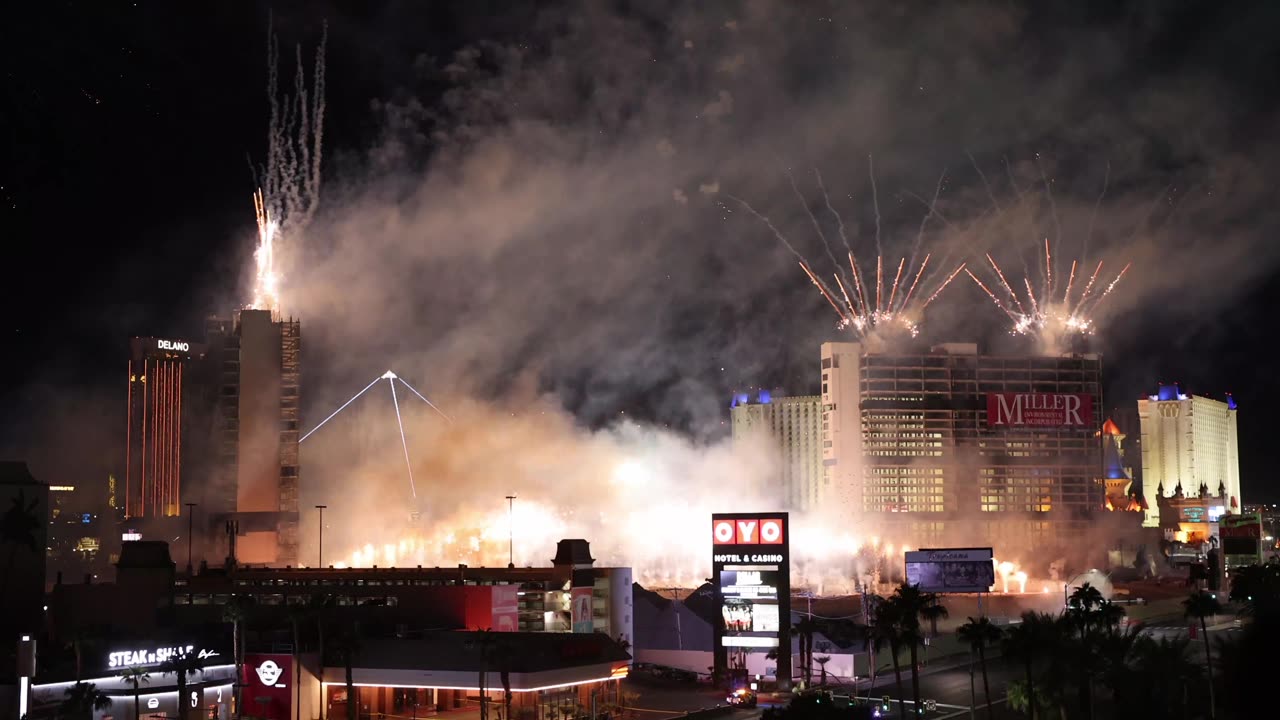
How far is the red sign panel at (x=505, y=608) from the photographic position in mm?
87125

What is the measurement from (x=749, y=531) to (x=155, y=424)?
407 ft

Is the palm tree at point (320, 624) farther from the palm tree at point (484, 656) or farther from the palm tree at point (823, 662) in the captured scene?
the palm tree at point (823, 662)

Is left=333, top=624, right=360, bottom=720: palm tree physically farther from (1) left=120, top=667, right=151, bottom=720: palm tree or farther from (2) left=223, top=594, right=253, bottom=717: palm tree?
(1) left=120, top=667, right=151, bottom=720: palm tree

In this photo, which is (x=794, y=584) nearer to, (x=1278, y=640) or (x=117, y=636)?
(x=117, y=636)

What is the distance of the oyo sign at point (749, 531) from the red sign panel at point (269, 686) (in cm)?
2859

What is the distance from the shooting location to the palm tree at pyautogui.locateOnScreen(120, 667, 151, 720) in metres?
63.2

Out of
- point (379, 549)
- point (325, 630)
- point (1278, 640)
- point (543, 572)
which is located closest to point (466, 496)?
point (379, 549)

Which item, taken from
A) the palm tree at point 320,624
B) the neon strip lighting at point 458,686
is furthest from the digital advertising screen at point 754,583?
the palm tree at point 320,624

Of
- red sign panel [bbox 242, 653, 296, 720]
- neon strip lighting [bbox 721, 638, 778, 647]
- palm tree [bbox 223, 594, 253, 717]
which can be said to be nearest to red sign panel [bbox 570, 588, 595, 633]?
neon strip lighting [bbox 721, 638, 778, 647]

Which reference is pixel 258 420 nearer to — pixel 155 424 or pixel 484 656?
pixel 155 424

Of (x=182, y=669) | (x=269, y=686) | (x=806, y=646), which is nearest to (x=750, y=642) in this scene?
(x=806, y=646)

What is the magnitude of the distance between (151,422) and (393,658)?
12403 cm

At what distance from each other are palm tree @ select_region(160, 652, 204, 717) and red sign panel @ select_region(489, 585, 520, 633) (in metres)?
22.0

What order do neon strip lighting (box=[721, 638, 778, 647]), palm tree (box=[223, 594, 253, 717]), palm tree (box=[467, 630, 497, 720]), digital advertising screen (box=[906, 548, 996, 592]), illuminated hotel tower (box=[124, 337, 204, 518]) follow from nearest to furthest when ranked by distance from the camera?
1. palm tree (box=[467, 630, 497, 720])
2. palm tree (box=[223, 594, 253, 717])
3. neon strip lighting (box=[721, 638, 778, 647])
4. digital advertising screen (box=[906, 548, 996, 592])
5. illuminated hotel tower (box=[124, 337, 204, 518])
